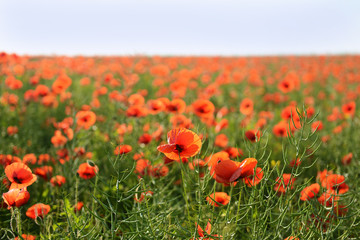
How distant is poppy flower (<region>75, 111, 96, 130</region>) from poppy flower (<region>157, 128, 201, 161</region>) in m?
1.11

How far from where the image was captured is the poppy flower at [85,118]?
1977mm

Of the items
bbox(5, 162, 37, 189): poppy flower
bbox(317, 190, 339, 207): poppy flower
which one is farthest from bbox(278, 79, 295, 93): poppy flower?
bbox(5, 162, 37, 189): poppy flower

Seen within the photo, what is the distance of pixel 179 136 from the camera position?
3.11 feet

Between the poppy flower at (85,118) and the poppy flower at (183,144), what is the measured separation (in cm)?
111

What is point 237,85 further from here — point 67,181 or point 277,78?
point 67,181

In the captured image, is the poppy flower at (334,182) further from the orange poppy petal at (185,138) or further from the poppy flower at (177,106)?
the poppy flower at (177,106)

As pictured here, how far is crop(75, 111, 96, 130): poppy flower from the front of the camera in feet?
6.48

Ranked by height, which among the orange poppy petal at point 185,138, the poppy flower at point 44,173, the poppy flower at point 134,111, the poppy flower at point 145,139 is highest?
the orange poppy petal at point 185,138

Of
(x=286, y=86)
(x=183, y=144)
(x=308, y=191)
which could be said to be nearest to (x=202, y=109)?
(x=308, y=191)

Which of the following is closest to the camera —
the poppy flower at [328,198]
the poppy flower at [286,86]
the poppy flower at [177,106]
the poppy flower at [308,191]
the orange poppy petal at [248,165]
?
the orange poppy petal at [248,165]

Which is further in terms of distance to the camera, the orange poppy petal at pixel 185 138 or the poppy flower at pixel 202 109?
the poppy flower at pixel 202 109

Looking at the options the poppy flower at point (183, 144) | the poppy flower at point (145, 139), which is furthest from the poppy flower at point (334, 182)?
the poppy flower at point (145, 139)

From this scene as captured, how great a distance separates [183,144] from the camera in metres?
0.96

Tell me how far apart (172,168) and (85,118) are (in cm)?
63
